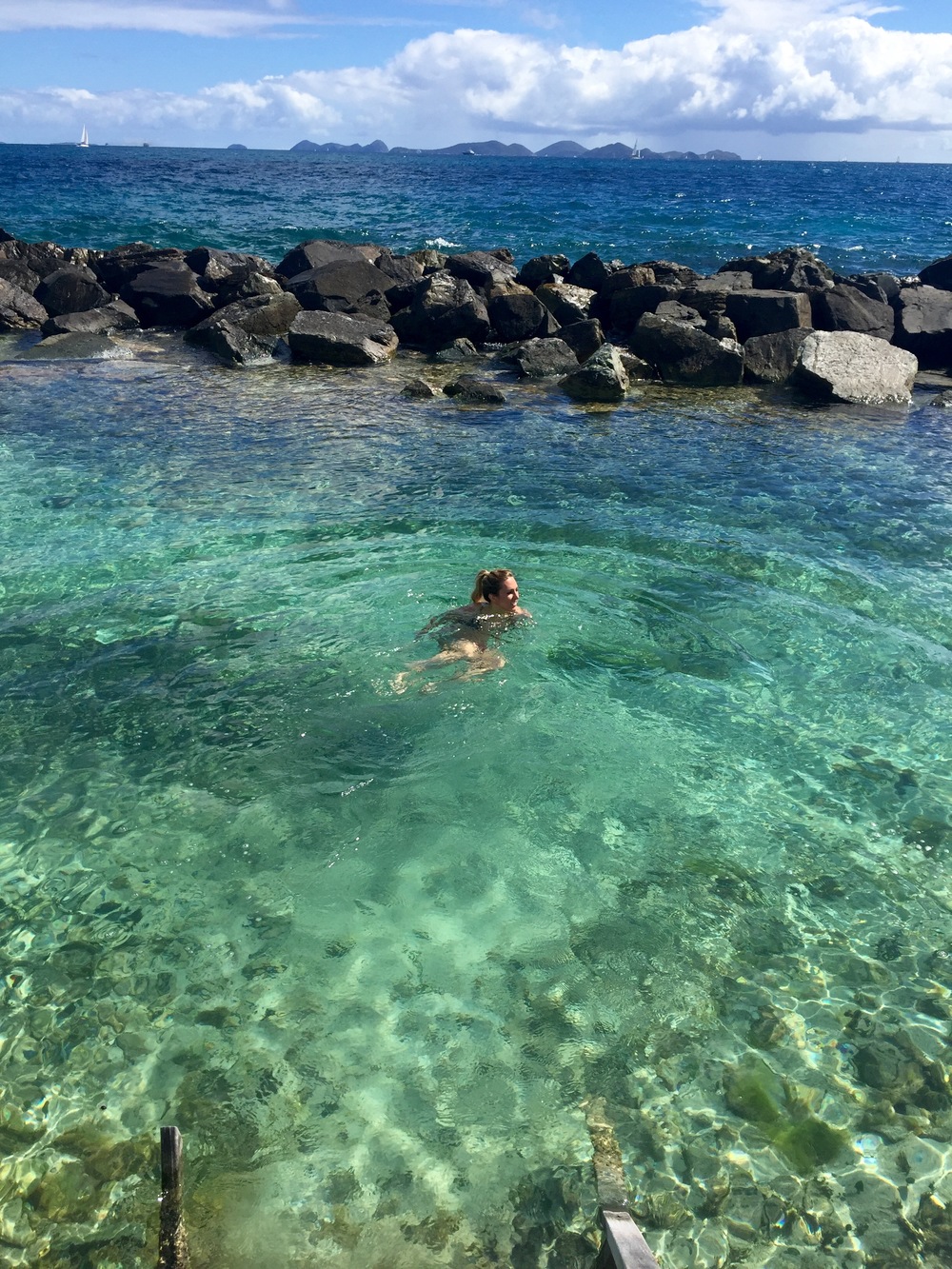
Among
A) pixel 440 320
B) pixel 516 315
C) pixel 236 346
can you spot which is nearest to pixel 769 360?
pixel 516 315

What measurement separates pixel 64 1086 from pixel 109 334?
20.0m

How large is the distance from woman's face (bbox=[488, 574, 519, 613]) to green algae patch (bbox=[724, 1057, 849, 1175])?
4177 mm

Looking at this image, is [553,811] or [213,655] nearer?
[553,811]

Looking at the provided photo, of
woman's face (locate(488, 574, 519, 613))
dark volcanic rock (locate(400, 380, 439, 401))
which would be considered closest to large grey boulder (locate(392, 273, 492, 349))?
dark volcanic rock (locate(400, 380, 439, 401))

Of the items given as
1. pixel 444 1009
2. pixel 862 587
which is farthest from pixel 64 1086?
pixel 862 587

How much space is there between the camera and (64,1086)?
4.39 meters

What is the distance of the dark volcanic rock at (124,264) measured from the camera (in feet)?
78.9

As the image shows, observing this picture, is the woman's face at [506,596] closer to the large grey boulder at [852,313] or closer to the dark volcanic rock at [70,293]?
the large grey boulder at [852,313]

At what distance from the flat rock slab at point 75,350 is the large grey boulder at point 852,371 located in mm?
13522

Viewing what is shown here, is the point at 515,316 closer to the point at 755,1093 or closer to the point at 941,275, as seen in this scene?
the point at 941,275

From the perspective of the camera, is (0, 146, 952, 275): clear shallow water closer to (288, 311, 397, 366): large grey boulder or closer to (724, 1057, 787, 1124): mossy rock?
(288, 311, 397, 366): large grey boulder

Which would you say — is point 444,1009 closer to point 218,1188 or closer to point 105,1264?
point 218,1188

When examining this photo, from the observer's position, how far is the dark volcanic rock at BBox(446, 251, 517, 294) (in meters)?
23.3

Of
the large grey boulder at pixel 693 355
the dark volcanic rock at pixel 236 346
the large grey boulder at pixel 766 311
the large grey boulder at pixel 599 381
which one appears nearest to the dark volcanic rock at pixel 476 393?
the large grey boulder at pixel 599 381
